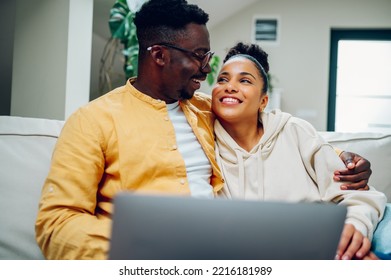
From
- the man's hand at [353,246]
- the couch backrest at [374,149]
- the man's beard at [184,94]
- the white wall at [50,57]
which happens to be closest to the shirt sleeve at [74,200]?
the man's beard at [184,94]

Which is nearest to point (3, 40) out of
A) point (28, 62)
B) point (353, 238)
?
point (28, 62)

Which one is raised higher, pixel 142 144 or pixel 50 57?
pixel 50 57

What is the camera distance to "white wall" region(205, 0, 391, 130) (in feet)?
15.6

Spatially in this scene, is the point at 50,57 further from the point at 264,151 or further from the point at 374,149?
the point at 374,149

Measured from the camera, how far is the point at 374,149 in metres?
1.54

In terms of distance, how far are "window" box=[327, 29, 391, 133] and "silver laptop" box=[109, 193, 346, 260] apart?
4412mm

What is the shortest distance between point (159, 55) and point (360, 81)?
12.7 feet

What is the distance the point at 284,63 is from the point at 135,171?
4028mm

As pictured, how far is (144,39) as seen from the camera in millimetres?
1381

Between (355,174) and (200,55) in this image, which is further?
(200,55)

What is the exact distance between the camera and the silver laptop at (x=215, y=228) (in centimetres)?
52

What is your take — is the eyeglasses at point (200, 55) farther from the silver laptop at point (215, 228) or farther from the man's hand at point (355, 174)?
the silver laptop at point (215, 228)

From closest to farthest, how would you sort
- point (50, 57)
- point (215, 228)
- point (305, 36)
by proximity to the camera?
point (215, 228) < point (50, 57) < point (305, 36)

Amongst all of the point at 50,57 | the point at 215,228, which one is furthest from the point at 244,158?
the point at 50,57
